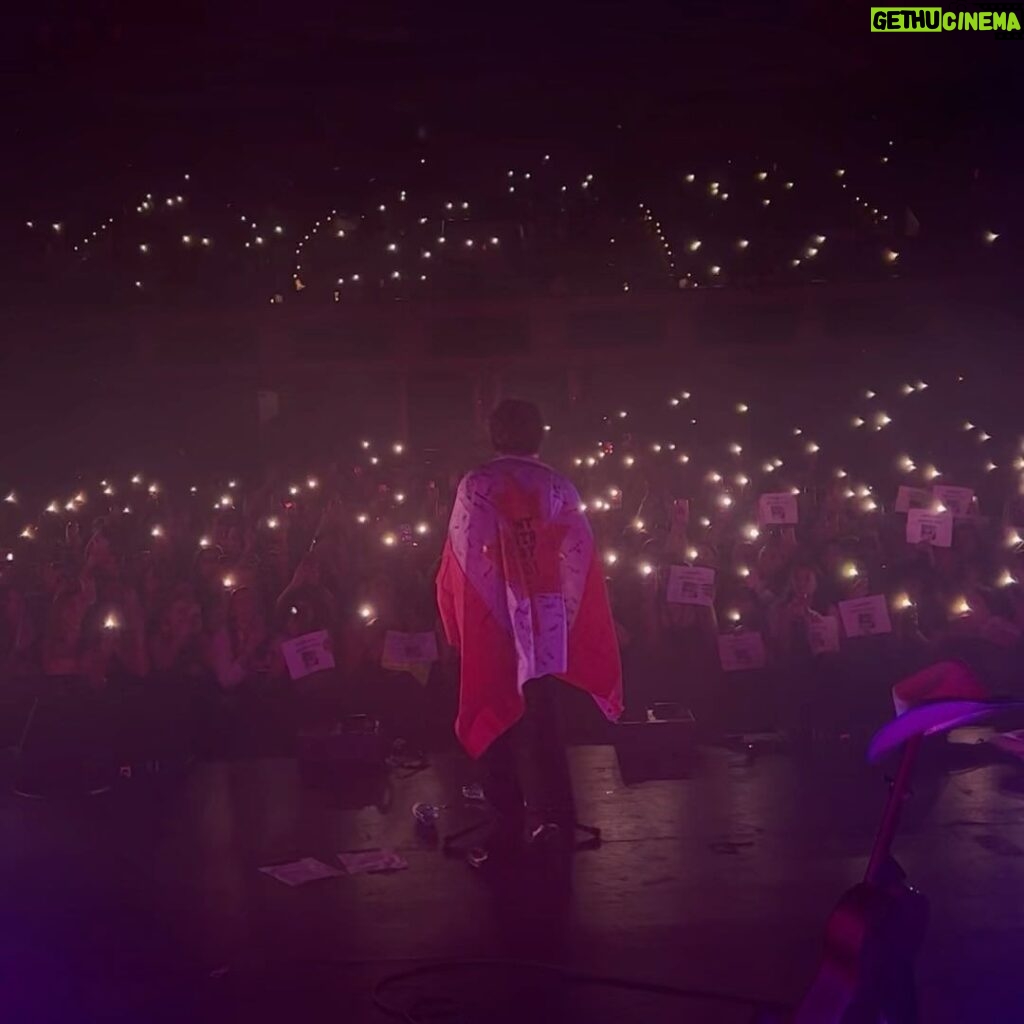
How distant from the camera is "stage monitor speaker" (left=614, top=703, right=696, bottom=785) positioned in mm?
6738

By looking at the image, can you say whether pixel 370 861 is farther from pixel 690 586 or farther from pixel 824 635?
pixel 824 635

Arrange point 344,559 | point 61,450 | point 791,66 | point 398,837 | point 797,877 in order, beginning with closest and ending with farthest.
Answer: point 797,877 → point 398,837 → point 344,559 → point 791,66 → point 61,450

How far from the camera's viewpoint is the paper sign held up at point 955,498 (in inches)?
353

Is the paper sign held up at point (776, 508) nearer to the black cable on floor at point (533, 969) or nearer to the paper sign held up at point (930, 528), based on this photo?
the paper sign held up at point (930, 528)

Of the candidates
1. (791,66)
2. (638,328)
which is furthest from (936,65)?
(638,328)

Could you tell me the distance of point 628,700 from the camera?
761 cm

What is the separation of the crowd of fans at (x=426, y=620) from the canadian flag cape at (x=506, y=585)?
6.74 ft

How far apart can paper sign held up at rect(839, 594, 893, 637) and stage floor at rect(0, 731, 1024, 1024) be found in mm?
1182

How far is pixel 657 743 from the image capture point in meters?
6.84

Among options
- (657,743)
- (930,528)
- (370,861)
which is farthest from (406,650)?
(930,528)

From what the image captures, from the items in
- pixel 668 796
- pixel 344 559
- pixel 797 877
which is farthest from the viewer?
pixel 344 559

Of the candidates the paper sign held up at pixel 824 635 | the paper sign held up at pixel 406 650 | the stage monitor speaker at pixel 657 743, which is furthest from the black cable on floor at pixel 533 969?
the paper sign held up at pixel 824 635

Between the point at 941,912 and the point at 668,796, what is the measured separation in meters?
1.84

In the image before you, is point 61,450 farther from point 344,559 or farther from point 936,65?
point 936,65
